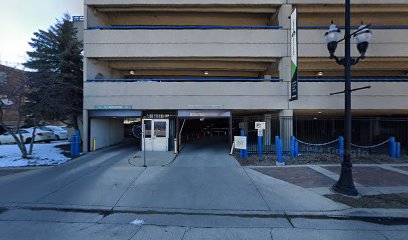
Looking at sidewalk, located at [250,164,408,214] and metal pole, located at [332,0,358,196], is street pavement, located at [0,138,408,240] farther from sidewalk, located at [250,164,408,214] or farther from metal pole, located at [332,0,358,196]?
metal pole, located at [332,0,358,196]

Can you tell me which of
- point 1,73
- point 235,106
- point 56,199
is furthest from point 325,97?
point 1,73

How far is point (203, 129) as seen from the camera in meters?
24.2

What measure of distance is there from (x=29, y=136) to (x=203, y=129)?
15.4 m

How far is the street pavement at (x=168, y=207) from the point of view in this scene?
171 inches

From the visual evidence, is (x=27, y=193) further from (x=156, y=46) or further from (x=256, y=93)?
(x=256, y=93)

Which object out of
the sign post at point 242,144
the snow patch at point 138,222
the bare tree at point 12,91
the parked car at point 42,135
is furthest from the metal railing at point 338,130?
the parked car at point 42,135

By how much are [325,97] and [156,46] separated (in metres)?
10.5

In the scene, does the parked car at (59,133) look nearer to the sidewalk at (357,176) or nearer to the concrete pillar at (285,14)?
the sidewalk at (357,176)

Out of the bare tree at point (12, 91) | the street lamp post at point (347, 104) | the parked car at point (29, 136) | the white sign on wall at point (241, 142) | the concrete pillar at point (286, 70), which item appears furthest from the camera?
the parked car at point (29, 136)

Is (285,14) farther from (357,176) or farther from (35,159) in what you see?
(35,159)

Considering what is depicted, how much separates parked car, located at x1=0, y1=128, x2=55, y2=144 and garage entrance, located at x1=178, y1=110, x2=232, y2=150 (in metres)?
11.5

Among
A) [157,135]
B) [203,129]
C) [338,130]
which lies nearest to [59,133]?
[157,135]

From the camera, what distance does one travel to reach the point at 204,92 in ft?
43.2

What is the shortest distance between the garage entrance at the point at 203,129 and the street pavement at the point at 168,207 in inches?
189
